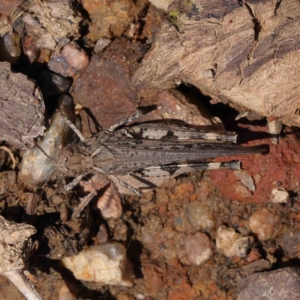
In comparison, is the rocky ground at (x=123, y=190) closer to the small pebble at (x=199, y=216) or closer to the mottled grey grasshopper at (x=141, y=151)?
the small pebble at (x=199, y=216)

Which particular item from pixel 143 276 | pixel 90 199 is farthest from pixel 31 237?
pixel 143 276

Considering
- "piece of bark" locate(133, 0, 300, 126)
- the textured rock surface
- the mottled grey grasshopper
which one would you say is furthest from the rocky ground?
"piece of bark" locate(133, 0, 300, 126)

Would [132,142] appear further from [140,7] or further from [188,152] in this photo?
[140,7]

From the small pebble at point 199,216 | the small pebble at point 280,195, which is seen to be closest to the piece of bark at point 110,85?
the small pebble at point 199,216

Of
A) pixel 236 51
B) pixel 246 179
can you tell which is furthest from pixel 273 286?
pixel 236 51

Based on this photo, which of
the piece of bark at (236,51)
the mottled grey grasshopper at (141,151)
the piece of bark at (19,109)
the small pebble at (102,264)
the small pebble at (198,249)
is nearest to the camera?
the piece of bark at (236,51)

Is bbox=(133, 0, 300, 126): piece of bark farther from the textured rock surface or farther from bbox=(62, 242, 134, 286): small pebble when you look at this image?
bbox=(62, 242, 134, 286): small pebble
